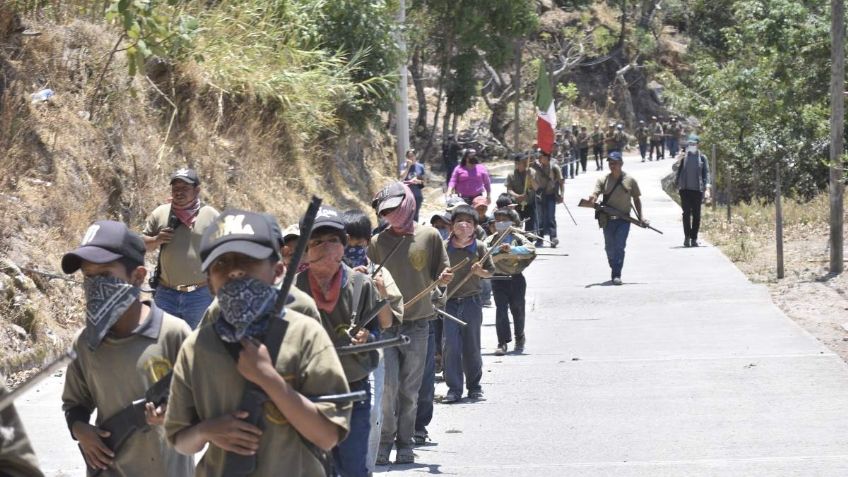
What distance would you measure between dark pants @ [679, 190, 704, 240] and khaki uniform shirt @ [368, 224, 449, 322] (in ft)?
45.3

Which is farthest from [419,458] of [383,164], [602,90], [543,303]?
[602,90]

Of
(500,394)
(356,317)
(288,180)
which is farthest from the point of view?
(288,180)

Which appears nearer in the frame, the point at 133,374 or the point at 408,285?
the point at 133,374

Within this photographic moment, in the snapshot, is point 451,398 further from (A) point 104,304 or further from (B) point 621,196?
(B) point 621,196

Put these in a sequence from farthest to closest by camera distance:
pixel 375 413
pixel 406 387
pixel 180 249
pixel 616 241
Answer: pixel 616 241 → pixel 180 249 → pixel 406 387 → pixel 375 413

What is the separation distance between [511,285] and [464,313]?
7.09ft

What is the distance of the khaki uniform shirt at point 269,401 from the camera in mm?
3768

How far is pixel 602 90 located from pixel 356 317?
61.8 meters

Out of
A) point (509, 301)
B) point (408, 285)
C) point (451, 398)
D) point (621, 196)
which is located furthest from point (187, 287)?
point (621, 196)

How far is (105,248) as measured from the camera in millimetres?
4645

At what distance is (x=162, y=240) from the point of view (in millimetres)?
9422

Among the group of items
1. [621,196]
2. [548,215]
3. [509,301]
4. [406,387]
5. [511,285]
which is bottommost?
[548,215]

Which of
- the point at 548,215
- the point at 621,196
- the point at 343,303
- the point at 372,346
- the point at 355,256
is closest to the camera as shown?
the point at 372,346

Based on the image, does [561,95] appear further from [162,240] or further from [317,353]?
[317,353]
